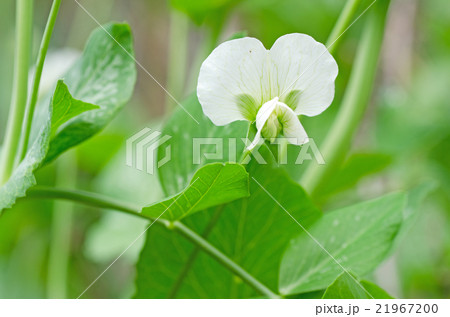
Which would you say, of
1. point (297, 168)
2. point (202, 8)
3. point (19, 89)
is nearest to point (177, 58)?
point (202, 8)

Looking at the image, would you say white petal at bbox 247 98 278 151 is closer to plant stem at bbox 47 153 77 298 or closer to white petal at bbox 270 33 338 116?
white petal at bbox 270 33 338 116

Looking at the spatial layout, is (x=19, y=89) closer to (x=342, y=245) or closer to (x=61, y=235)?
(x=342, y=245)

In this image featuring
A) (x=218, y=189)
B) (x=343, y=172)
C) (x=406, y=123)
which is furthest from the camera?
(x=406, y=123)

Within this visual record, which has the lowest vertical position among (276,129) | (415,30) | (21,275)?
(21,275)

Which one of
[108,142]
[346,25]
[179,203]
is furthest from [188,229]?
[108,142]

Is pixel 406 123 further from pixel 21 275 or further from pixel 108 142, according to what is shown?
pixel 21 275

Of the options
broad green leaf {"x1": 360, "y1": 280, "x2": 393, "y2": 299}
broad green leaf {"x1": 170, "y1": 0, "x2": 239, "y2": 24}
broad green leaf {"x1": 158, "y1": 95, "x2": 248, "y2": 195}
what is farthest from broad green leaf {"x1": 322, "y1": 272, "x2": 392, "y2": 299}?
broad green leaf {"x1": 170, "y1": 0, "x2": 239, "y2": 24}
